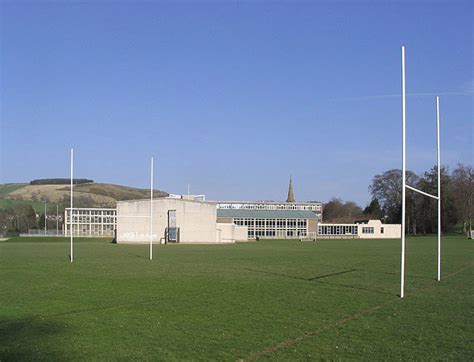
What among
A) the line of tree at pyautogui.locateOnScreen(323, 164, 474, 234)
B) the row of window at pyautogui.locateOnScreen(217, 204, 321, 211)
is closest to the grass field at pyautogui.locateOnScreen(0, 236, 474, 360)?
the line of tree at pyautogui.locateOnScreen(323, 164, 474, 234)

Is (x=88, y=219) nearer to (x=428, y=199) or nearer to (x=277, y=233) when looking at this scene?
(x=277, y=233)

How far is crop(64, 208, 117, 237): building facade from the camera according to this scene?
298 ft

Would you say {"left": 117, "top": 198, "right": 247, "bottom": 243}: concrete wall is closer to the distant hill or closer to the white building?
the white building

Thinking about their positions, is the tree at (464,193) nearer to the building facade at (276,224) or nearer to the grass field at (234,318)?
the building facade at (276,224)


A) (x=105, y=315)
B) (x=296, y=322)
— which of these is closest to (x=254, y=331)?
(x=296, y=322)

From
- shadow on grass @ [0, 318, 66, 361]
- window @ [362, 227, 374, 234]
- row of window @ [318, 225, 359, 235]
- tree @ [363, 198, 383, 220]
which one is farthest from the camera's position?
tree @ [363, 198, 383, 220]

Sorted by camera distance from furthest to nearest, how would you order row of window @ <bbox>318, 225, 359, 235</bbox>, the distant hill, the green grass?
the green grass, the distant hill, row of window @ <bbox>318, 225, 359, 235</bbox>

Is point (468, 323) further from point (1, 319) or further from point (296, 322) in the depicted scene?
point (1, 319)

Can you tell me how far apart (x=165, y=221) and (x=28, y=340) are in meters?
62.8

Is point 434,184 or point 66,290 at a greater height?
point 434,184

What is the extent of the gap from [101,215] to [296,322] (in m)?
82.9

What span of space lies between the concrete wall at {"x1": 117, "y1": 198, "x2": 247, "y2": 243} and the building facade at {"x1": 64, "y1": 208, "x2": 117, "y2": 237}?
19360 mm

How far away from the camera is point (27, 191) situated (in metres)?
183

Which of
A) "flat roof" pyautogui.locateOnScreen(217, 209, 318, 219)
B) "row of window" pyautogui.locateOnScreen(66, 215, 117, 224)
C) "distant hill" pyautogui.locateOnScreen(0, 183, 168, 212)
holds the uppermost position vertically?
"distant hill" pyautogui.locateOnScreen(0, 183, 168, 212)
